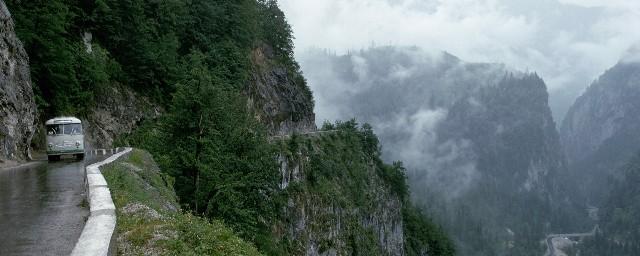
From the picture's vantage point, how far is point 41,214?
35.8 feet

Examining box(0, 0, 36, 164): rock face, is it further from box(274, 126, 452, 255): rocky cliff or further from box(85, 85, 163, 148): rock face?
box(274, 126, 452, 255): rocky cliff

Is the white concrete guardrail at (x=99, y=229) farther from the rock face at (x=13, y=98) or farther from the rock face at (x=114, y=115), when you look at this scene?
the rock face at (x=114, y=115)

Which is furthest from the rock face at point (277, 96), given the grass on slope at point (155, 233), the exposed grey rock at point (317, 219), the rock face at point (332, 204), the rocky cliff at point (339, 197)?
the grass on slope at point (155, 233)

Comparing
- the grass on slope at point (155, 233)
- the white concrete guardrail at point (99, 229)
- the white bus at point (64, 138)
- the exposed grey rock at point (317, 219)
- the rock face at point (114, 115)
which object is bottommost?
the exposed grey rock at point (317, 219)

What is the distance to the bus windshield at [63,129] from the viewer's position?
3009 cm

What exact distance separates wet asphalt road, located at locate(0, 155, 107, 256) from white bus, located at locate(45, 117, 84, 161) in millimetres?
11693

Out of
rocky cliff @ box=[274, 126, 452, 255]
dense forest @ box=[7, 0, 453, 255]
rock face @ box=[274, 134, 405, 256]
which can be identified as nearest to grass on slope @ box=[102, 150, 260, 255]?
dense forest @ box=[7, 0, 453, 255]

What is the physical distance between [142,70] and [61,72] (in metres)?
9.77

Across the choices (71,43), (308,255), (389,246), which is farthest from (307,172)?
(389,246)

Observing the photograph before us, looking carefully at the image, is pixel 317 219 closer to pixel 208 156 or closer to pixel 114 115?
pixel 114 115

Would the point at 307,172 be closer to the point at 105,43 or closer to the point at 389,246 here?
the point at 105,43

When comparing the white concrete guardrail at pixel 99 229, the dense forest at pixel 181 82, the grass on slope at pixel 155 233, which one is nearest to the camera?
the white concrete guardrail at pixel 99 229

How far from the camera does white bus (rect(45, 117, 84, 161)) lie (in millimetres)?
29594

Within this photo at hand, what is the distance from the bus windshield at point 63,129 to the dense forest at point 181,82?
4.02m
